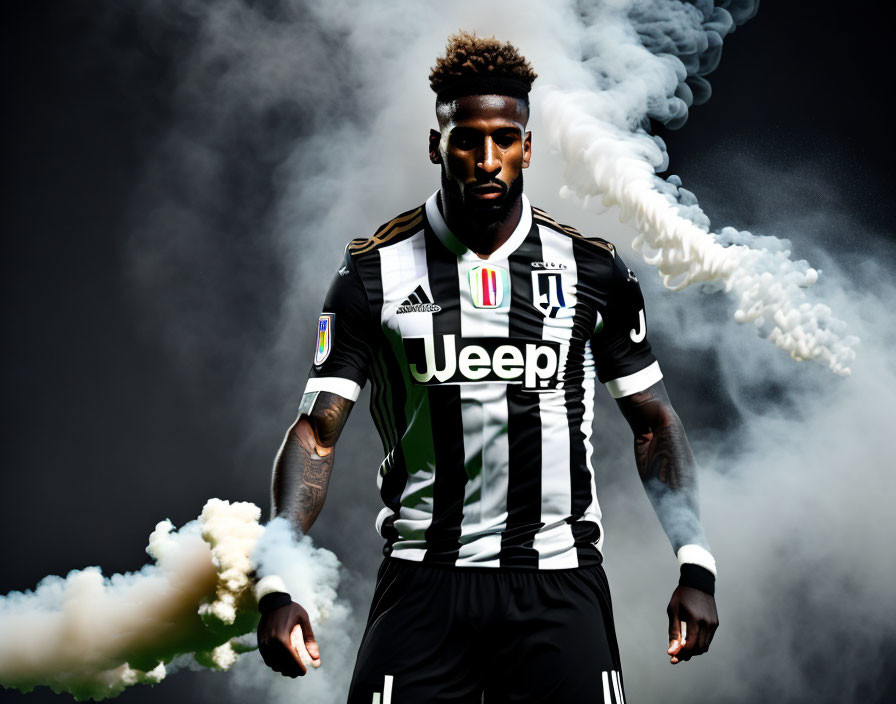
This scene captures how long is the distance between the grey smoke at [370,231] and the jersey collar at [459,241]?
1.58 meters

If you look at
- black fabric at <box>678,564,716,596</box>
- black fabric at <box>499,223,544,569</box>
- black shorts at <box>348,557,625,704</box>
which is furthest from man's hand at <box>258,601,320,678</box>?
black fabric at <box>678,564,716,596</box>

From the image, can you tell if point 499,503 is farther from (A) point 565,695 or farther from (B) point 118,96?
(B) point 118,96

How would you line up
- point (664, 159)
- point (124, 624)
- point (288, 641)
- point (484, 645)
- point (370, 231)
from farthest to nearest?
point (370, 231)
point (664, 159)
point (124, 624)
point (484, 645)
point (288, 641)

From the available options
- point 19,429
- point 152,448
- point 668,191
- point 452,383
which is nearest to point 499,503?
point 452,383

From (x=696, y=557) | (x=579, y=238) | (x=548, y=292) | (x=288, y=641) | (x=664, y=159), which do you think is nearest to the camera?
(x=288, y=641)

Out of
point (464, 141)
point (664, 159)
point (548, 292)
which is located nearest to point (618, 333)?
point (548, 292)

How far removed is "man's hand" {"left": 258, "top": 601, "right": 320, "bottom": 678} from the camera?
1.93m

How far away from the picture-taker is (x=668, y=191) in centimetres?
347

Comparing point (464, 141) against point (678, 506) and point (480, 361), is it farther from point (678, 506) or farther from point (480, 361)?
point (678, 506)

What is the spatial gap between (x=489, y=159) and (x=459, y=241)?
0.20 meters

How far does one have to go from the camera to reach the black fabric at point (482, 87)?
2.24 meters

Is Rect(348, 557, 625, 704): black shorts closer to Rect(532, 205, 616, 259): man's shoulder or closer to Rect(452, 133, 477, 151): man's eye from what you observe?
Rect(532, 205, 616, 259): man's shoulder

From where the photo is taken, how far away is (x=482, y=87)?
7.36 ft

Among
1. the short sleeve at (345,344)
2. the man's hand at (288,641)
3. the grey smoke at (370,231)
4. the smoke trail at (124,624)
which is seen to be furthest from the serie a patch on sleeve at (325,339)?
the grey smoke at (370,231)
